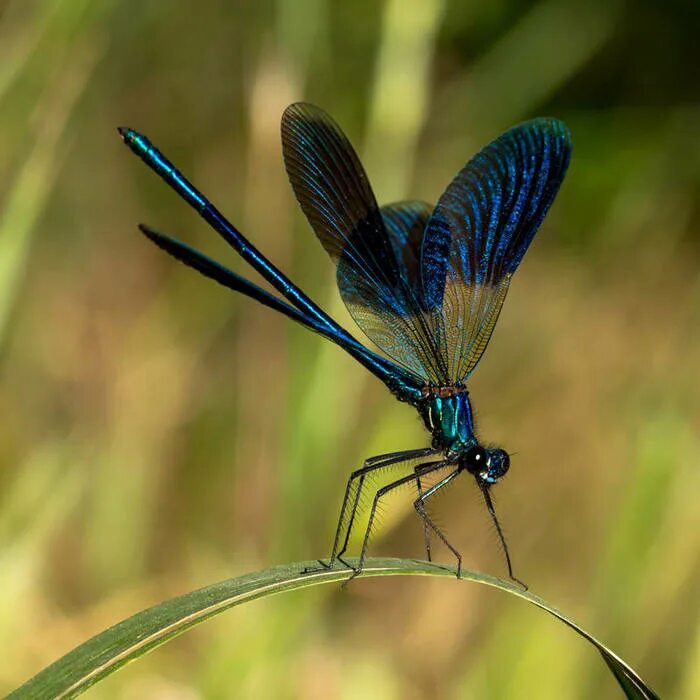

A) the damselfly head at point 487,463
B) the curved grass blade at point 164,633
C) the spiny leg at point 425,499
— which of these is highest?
the curved grass blade at point 164,633

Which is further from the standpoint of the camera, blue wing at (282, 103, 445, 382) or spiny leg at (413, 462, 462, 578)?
blue wing at (282, 103, 445, 382)

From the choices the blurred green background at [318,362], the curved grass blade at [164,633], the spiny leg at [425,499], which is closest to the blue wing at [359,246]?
the blurred green background at [318,362]

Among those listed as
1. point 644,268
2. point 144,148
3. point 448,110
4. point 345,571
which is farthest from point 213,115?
point 345,571

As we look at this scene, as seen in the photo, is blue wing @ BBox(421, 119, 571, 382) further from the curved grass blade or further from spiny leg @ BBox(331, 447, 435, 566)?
the curved grass blade

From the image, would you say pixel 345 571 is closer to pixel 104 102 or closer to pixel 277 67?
pixel 277 67

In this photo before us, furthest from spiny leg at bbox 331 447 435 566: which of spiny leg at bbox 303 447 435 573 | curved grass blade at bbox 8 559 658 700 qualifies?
curved grass blade at bbox 8 559 658 700

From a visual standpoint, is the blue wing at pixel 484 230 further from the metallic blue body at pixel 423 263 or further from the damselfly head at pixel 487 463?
the damselfly head at pixel 487 463

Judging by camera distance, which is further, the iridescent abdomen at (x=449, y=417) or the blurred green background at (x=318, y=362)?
the blurred green background at (x=318, y=362)
